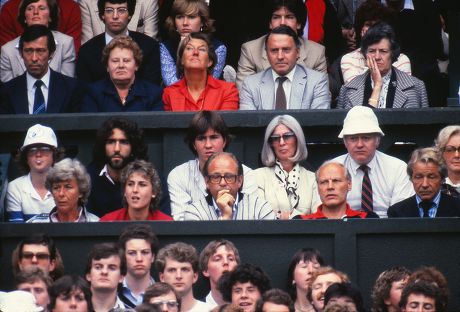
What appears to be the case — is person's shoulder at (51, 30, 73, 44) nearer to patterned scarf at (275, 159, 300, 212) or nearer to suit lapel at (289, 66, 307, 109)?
suit lapel at (289, 66, 307, 109)

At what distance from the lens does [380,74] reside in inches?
709

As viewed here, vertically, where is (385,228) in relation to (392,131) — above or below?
below

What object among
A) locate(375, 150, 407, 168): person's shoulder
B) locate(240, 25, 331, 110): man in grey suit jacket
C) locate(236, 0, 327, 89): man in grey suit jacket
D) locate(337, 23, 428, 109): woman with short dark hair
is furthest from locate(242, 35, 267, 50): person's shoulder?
locate(375, 150, 407, 168): person's shoulder

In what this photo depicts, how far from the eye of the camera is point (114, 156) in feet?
55.7

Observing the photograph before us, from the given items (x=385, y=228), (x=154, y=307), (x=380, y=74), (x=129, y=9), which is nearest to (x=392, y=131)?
(x=380, y=74)

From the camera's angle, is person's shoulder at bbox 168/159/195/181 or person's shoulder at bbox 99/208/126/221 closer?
person's shoulder at bbox 99/208/126/221

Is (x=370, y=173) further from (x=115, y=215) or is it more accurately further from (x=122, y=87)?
(x=122, y=87)

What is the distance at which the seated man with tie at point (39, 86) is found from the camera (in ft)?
59.5

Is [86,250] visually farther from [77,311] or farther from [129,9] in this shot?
[129,9]

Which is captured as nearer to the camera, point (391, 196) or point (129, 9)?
point (391, 196)

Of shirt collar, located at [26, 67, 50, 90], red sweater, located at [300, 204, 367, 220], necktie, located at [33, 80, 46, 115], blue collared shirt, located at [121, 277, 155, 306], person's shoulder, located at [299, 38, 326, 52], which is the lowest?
blue collared shirt, located at [121, 277, 155, 306]

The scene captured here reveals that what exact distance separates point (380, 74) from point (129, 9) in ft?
8.92

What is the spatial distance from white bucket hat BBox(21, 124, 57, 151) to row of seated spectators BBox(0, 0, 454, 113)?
99cm

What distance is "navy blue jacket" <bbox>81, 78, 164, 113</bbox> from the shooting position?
59.3 feet
